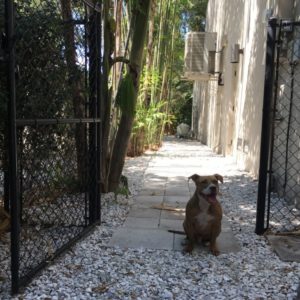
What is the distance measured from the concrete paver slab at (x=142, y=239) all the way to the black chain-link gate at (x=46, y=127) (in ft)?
1.04

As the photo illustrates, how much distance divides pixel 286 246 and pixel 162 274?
1195mm

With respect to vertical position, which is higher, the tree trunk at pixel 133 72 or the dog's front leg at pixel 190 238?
the tree trunk at pixel 133 72

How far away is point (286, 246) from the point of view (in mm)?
3688

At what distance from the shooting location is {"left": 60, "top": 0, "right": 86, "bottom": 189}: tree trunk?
369cm

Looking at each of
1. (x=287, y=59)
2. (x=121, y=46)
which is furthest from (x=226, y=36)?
(x=287, y=59)

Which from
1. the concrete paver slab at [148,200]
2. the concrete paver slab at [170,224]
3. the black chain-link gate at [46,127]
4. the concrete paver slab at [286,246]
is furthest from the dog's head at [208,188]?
the concrete paver slab at [148,200]

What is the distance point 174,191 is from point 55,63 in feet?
10.6

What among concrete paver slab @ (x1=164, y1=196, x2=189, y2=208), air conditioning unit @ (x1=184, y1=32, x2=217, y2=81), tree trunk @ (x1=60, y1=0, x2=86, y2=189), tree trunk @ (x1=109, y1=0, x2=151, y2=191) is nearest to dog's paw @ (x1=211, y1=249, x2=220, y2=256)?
tree trunk @ (x1=60, y1=0, x2=86, y2=189)

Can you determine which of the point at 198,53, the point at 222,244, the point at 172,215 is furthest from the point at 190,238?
the point at 198,53

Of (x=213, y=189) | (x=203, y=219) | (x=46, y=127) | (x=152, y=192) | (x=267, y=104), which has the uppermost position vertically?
(x=267, y=104)

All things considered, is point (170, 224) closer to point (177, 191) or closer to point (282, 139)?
point (177, 191)

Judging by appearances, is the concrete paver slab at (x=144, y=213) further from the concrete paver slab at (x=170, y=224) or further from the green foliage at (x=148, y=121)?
the green foliage at (x=148, y=121)

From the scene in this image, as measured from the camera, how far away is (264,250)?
3.63 metres

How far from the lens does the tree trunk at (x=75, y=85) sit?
3691 millimetres
